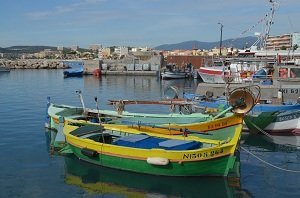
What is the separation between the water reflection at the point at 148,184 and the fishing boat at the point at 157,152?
0.26 m

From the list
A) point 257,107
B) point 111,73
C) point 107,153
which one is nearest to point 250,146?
point 257,107

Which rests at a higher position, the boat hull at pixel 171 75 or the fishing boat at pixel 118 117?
the fishing boat at pixel 118 117

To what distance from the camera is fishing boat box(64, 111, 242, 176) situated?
1537 cm

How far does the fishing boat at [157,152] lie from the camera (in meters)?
15.4

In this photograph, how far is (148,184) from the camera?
15.8 meters

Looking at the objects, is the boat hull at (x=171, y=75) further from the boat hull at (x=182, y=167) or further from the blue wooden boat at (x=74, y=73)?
the boat hull at (x=182, y=167)

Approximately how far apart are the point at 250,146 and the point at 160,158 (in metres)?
8.56

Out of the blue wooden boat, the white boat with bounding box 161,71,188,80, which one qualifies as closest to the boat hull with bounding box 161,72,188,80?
the white boat with bounding box 161,71,188,80

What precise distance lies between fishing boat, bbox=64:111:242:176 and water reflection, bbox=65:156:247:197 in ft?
0.86

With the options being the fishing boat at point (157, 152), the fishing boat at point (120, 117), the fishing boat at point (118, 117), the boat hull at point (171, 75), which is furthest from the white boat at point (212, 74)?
the fishing boat at point (157, 152)

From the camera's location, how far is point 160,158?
613 inches

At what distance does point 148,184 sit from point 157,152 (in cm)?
127

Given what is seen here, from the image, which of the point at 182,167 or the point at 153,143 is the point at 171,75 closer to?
the point at 153,143

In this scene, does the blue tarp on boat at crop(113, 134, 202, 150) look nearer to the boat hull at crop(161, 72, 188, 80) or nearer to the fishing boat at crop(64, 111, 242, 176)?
the fishing boat at crop(64, 111, 242, 176)
